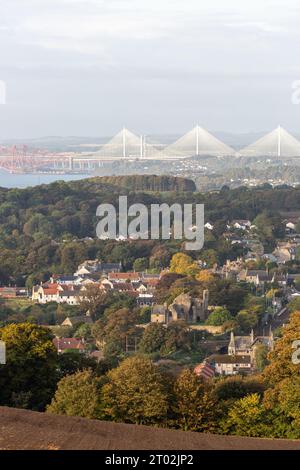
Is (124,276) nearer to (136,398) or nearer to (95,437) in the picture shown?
(136,398)

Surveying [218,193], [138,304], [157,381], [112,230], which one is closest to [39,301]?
[138,304]

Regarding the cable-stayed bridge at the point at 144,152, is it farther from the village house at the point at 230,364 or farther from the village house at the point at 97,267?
the village house at the point at 230,364

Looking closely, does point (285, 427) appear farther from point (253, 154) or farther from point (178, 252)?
point (253, 154)

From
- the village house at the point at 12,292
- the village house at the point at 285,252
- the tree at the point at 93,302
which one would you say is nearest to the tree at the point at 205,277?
the tree at the point at 93,302

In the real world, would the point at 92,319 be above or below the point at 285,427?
below

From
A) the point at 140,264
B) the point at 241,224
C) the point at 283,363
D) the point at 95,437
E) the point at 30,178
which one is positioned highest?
the point at 95,437

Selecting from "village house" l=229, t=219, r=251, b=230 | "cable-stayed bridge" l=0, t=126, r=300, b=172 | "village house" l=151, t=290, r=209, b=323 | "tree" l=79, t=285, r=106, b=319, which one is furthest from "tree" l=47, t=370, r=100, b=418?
"cable-stayed bridge" l=0, t=126, r=300, b=172

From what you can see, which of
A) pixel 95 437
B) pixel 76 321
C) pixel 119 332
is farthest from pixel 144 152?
pixel 95 437
